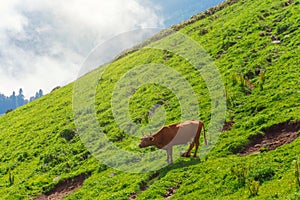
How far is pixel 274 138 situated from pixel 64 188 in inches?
535

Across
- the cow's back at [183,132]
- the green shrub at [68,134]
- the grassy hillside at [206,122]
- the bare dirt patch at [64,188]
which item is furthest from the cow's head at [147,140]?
the green shrub at [68,134]

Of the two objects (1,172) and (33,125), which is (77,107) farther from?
(1,172)

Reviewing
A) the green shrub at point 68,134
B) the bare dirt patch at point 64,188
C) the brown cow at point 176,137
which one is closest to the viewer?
the brown cow at point 176,137

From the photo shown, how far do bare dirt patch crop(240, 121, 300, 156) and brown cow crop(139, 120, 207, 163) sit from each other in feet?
Result: 9.53

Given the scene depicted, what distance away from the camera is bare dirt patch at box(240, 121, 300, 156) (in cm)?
2288

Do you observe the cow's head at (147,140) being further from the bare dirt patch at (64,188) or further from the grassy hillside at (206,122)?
the bare dirt patch at (64,188)

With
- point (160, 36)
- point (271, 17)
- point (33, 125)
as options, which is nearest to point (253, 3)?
point (271, 17)

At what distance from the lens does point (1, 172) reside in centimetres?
3419

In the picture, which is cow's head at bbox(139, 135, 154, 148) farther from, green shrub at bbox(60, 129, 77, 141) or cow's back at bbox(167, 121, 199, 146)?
green shrub at bbox(60, 129, 77, 141)

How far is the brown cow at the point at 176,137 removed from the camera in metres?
25.0

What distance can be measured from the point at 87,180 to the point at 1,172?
10.3 metres

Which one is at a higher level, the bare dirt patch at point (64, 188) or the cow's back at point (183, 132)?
the cow's back at point (183, 132)

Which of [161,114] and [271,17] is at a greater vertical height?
[271,17]

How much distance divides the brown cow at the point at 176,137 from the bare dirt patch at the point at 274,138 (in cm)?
290
